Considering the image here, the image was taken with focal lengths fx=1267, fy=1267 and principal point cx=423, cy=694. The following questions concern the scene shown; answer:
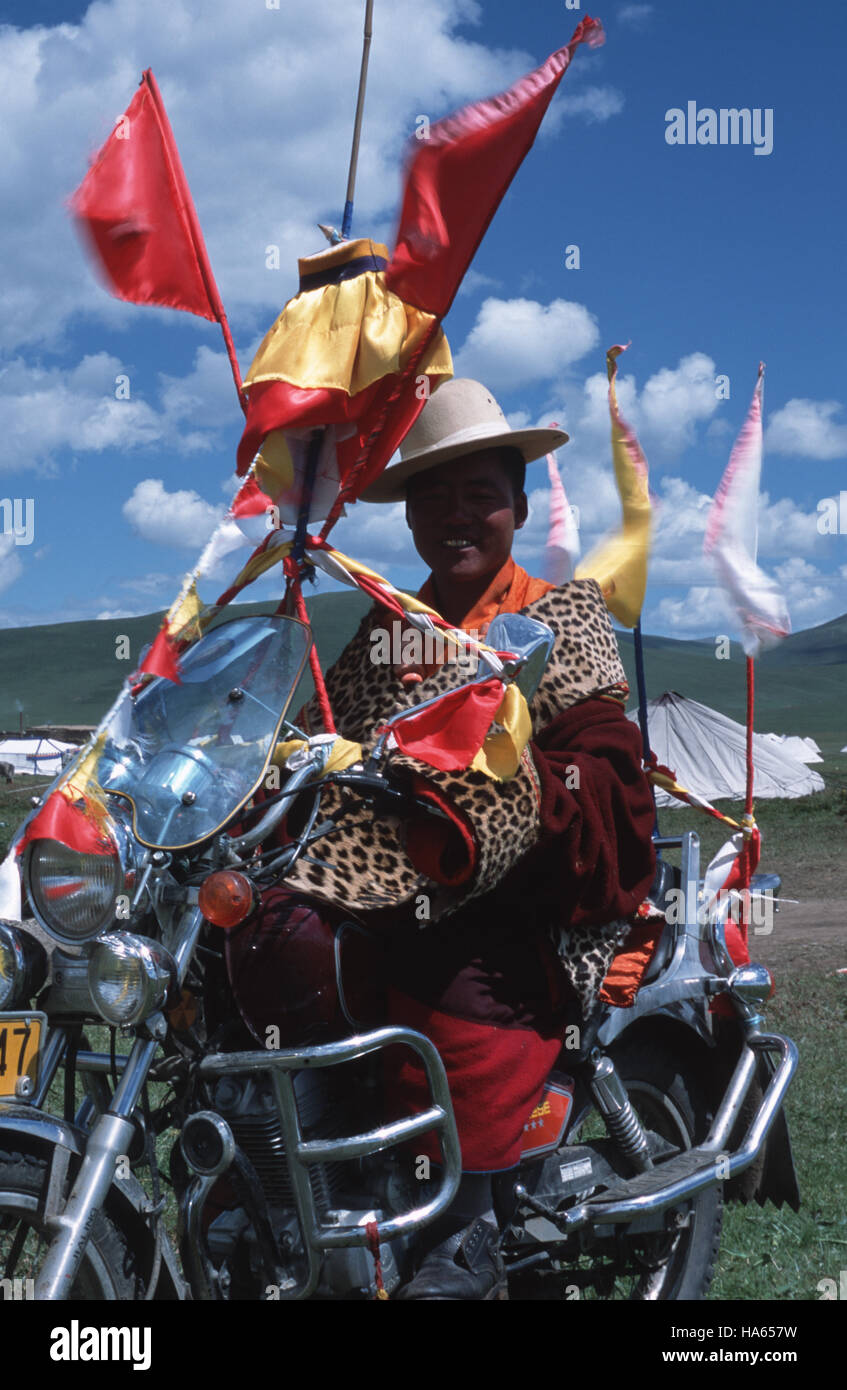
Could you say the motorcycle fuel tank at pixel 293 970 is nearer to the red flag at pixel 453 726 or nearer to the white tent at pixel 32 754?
the red flag at pixel 453 726

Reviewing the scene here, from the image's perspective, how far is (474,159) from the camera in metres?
2.32

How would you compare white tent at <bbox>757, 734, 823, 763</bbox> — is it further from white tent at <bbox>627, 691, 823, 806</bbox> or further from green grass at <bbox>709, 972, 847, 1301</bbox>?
green grass at <bbox>709, 972, 847, 1301</bbox>

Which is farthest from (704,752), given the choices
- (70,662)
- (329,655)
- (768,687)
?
(768,687)

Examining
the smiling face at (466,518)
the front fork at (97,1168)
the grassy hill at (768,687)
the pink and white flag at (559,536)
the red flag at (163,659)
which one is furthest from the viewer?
the grassy hill at (768,687)

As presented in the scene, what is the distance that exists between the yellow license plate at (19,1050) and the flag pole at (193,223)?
4.44ft

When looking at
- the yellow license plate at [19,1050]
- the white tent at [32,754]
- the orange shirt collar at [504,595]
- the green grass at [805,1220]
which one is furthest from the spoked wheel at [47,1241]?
the white tent at [32,754]

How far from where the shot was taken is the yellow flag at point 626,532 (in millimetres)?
3574

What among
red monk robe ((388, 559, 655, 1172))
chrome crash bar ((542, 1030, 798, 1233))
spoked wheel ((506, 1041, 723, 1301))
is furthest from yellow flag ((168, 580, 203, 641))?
spoked wheel ((506, 1041, 723, 1301))

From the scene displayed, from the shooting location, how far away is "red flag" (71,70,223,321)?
2.71 meters

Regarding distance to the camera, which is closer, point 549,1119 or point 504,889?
point 504,889

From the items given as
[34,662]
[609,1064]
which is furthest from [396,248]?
[34,662]

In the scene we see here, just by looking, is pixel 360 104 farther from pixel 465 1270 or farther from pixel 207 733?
pixel 465 1270

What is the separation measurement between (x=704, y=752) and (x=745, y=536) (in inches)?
1013
